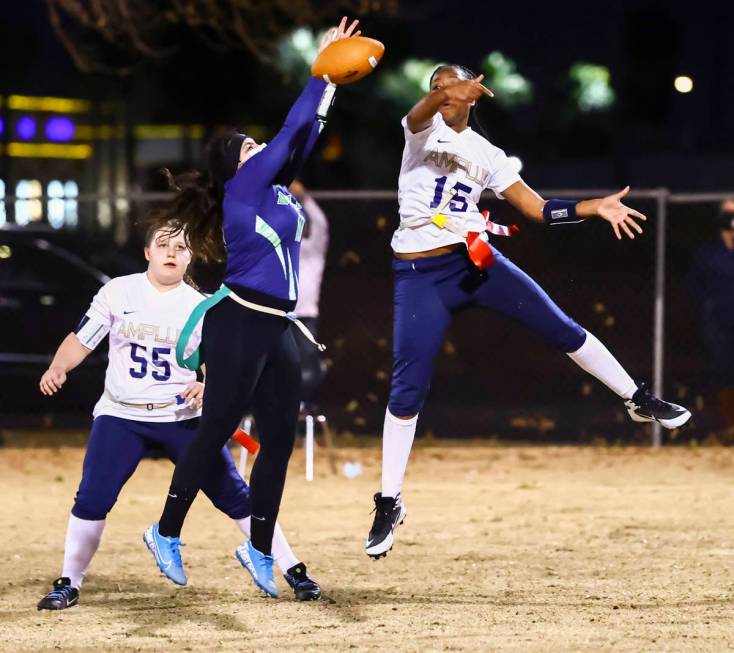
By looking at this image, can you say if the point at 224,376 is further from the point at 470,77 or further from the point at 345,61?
the point at 470,77

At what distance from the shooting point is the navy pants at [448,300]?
731cm

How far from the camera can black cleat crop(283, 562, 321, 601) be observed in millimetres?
7359

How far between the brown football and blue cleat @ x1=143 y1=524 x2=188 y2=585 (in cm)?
227

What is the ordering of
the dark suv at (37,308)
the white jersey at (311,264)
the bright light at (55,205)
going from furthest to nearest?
the dark suv at (37,308)
the bright light at (55,205)
the white jersey at (311,264)

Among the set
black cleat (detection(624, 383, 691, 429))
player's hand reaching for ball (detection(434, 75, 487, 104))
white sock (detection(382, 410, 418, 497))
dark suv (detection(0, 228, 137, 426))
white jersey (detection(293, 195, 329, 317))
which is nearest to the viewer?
player's hand reaching for ball (detection(434, 75, 487, 104))

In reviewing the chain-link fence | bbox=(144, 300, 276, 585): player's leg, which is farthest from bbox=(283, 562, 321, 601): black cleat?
the chain-link fence

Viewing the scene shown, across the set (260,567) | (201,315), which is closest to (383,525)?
(260,567)

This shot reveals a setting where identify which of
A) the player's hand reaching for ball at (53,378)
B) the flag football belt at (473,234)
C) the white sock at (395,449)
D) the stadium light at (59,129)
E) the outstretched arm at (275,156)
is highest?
the stadium light at (59,129)

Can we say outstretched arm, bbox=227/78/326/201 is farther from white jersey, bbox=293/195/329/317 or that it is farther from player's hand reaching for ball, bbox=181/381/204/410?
white jersey, bbox=293/195/329/317

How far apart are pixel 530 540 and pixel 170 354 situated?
3.25 metres

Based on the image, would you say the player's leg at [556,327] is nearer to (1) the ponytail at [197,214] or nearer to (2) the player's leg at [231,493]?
(1) the ponytail at [197,214]

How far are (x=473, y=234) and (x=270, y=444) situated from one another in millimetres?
1453

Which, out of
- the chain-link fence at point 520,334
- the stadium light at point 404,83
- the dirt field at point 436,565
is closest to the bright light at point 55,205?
the chain-link fence at point 520,334

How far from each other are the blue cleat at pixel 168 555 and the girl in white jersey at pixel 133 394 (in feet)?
1.22
